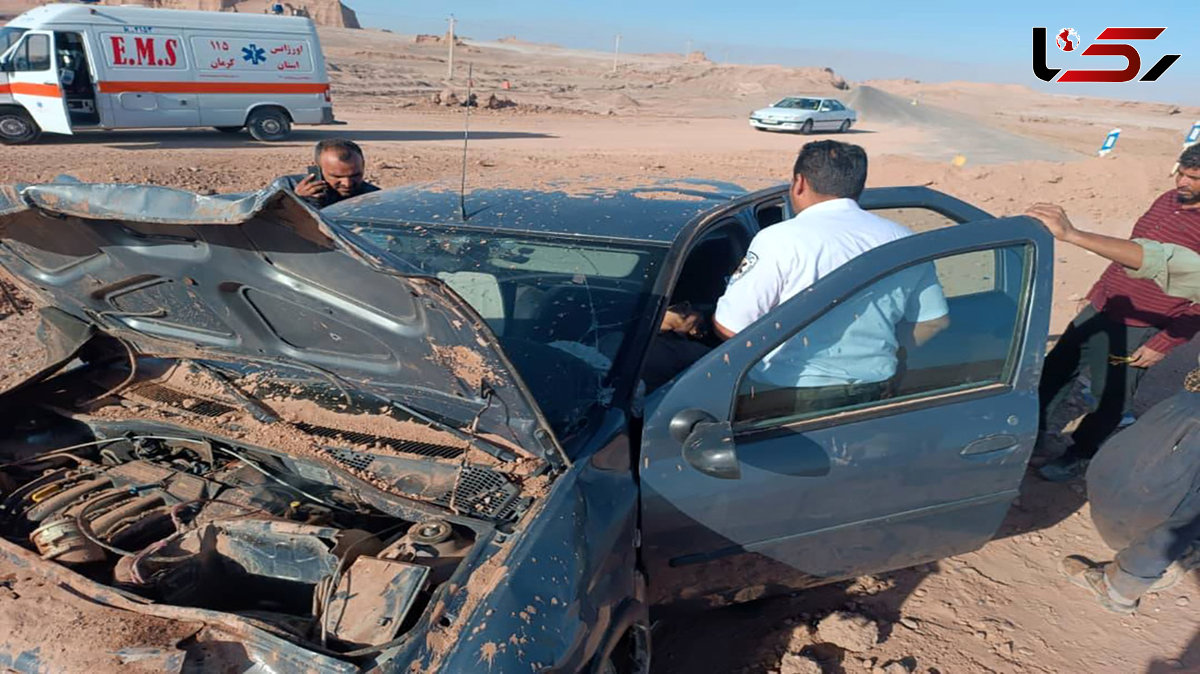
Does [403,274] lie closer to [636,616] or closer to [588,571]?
[588,571]

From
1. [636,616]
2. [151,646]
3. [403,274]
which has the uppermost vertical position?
[403,274]

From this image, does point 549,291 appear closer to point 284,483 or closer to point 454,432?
point 454,432

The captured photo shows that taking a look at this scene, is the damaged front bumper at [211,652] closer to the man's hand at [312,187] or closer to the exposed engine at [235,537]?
the exposed engine at [235,537]

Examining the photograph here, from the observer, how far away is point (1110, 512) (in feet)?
10.1

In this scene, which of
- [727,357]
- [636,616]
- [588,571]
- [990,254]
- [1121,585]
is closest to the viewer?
[588,571]

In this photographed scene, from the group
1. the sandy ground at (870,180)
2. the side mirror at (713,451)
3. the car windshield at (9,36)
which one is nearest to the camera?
the side mirror at (713,451)

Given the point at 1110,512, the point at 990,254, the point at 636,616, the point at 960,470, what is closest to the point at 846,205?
the point at 990,254

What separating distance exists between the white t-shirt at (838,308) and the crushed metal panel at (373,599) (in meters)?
1.18

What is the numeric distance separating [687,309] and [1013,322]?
1.14 m

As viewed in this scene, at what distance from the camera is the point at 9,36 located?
45.9 ft

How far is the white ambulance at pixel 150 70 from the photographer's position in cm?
1328

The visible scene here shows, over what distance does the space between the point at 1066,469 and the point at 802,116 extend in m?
23.6

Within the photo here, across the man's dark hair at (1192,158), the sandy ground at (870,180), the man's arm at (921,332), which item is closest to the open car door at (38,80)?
the sandy ground at (870,180)

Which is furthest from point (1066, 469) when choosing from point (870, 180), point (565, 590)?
point (870, 180)
